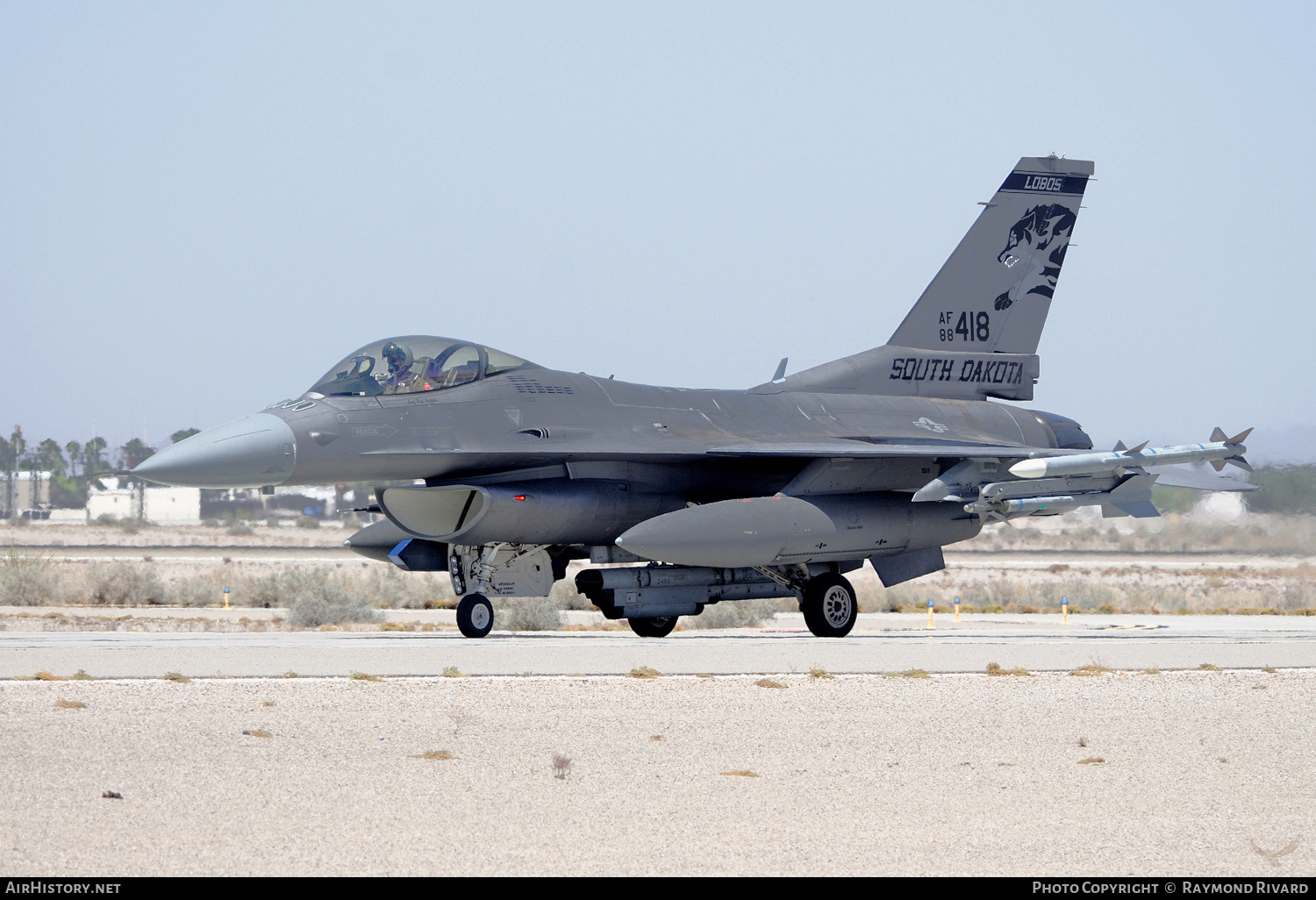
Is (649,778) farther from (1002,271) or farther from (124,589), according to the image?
(124,589)

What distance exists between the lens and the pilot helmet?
14.4 m

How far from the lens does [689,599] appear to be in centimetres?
1583

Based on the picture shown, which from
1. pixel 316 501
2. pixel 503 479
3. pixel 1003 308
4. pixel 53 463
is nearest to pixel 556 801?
pixel 503 479

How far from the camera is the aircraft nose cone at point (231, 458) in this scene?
13.0 metres

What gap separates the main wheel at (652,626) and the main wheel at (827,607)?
1570mm

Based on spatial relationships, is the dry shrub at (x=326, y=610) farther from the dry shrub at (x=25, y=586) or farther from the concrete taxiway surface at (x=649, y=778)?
the concrete taxiway surface at (x=649, y=778)

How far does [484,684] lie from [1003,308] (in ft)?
39.9

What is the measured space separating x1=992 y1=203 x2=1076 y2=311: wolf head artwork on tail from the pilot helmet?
8.91 m

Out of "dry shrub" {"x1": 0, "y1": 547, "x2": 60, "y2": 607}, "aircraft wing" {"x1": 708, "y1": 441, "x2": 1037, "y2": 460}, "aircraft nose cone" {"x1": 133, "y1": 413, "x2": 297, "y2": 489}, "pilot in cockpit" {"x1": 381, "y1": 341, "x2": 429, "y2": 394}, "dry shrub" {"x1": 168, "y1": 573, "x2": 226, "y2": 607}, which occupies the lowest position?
"dry shrub" {"x1": 168, "y1": 573, "x2": 226, "y2": 607}

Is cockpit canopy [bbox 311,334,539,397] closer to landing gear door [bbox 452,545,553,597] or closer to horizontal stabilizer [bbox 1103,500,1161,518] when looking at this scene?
landing gear door [bbox 452,545,553,597]

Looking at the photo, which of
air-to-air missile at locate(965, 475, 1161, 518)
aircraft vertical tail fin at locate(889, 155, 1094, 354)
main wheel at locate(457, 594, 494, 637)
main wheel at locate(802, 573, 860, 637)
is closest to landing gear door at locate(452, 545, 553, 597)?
main wheel at locate(457, 594, 494, 637)

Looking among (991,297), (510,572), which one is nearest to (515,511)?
(510,572)

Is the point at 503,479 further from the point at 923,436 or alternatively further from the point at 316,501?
the point at 316,501

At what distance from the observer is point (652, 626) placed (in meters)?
16.6
